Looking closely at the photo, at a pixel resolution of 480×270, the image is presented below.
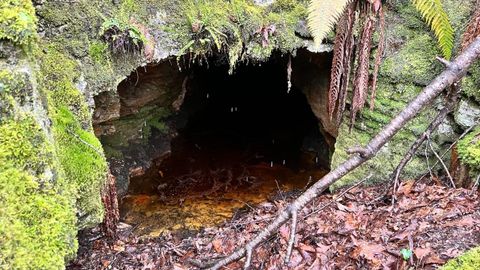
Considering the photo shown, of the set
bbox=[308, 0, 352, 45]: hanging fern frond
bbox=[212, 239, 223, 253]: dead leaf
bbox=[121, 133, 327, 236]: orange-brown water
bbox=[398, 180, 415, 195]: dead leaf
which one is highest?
bbox=[308, 0, 352, 45]: hanging fern frond

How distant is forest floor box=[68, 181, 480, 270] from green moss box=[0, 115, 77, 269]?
4.50 ft

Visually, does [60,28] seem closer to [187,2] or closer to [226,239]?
[187,2]

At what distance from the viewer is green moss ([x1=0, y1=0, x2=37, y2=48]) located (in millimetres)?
2467

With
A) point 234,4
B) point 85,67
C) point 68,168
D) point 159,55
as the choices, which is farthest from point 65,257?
point 234,4

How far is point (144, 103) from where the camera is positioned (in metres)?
6.81

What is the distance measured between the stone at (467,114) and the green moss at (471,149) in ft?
0.47

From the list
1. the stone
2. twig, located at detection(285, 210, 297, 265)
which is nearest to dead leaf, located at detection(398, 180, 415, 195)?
the stone

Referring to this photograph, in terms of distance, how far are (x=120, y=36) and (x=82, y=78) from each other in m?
0.60

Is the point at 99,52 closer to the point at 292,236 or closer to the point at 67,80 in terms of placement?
the point at 67,80

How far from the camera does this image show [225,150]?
7.75 metres

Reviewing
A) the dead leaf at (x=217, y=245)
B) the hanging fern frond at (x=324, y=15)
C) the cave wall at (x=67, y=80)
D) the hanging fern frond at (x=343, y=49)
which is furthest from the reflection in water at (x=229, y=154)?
the hanging fern frond at (x=324, y=15)

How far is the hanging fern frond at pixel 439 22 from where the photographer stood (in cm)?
444

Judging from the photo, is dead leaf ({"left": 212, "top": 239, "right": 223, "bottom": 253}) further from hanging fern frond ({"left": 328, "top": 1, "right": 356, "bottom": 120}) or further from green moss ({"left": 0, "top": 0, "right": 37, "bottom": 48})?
green moss ({"left": 0, "top": 0, "right": 37, "bottom": 48})

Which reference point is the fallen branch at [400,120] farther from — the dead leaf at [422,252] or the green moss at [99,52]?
the green moss at [99,52]
